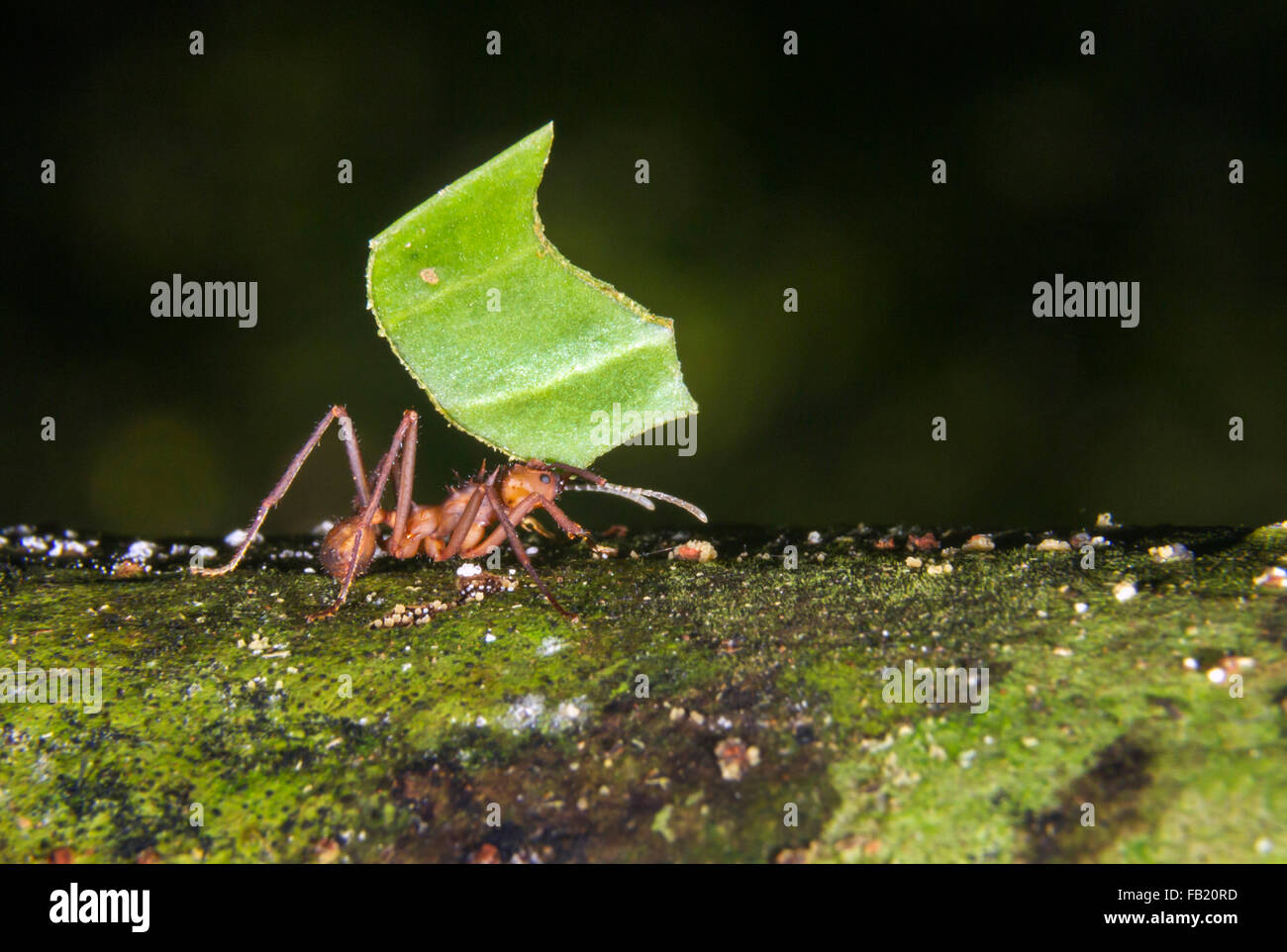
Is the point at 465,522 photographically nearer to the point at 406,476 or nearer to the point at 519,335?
the point at 406,476

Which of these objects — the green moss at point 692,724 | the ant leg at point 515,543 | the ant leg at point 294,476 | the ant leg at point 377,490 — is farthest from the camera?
the ant leg at point 294,476

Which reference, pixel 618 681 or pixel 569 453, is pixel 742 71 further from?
pixel 618 681

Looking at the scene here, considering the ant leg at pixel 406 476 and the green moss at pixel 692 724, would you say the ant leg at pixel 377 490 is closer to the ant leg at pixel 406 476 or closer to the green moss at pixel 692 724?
the ant leg at pixel 406 476

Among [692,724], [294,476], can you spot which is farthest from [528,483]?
[692,724]

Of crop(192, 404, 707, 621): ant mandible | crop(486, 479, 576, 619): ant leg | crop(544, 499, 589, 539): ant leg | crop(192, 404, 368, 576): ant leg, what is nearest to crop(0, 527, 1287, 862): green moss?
crop(486, 479, 576, 619): ant leg

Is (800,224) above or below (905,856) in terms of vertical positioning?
above

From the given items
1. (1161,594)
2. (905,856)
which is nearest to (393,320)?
(905,856)

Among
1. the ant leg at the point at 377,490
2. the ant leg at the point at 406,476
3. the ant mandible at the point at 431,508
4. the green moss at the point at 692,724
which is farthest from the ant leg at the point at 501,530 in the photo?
the green moss at the point at 692,724
